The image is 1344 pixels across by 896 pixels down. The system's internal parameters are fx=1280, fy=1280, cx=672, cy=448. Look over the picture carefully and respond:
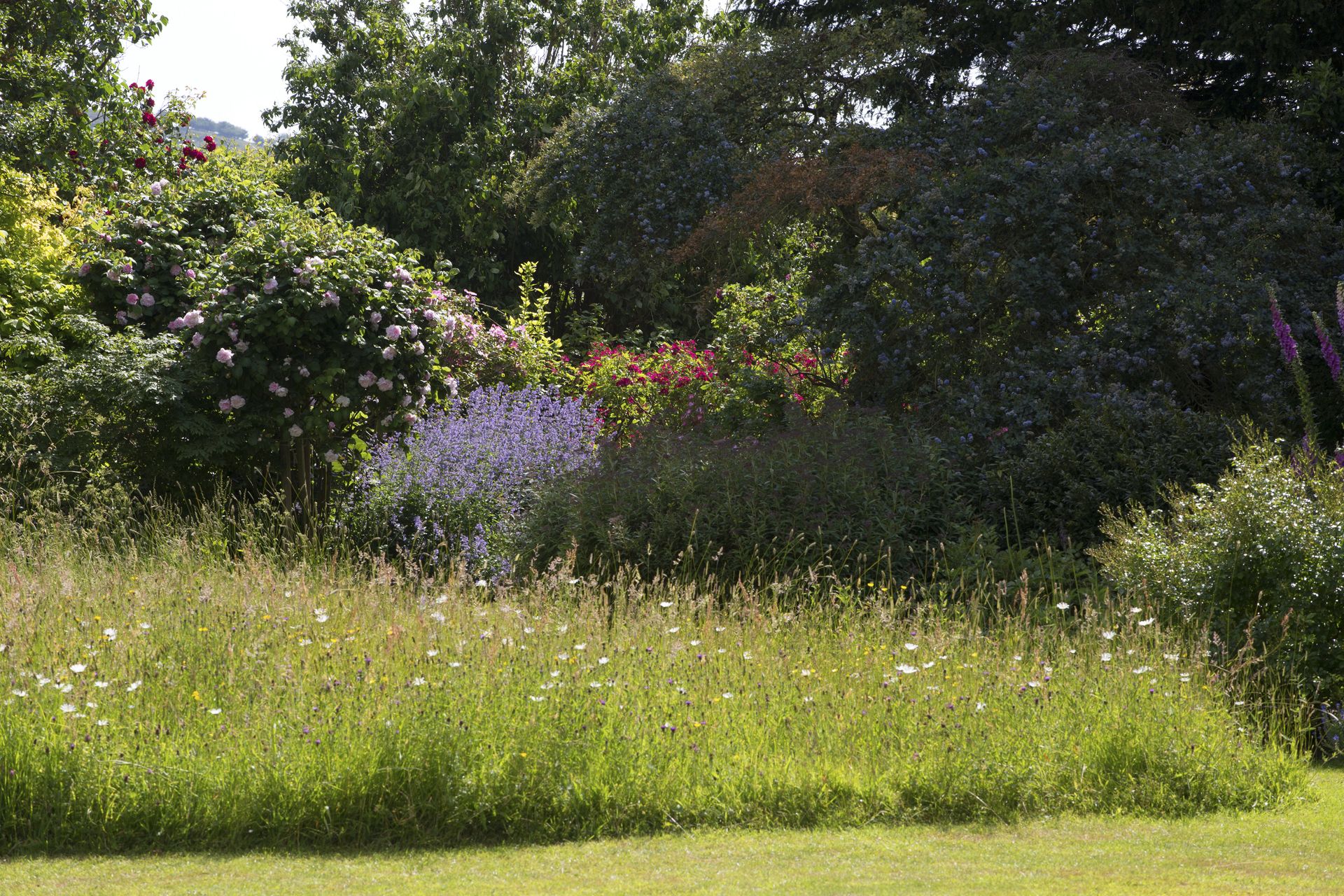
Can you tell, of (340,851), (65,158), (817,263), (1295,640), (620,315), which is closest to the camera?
(340,851)

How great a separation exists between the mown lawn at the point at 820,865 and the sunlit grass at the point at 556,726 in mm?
167

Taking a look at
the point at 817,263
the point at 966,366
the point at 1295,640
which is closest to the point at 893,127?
the point at 817,263

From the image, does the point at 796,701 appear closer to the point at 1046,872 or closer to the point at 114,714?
the point at 1046,872

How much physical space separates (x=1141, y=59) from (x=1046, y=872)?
943 centimetres

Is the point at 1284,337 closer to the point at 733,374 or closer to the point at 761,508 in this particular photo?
the point at 761,508

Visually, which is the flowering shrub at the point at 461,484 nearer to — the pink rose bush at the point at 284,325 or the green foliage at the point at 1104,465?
the pink rose bush at the point at 284,325

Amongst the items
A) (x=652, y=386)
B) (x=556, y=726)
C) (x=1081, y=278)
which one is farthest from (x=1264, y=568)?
(x=652, y=386)

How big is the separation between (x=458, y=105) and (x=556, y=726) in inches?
610

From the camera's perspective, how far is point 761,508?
7.29 meters

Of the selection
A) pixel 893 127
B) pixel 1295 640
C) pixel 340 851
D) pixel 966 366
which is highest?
pixel 893 127

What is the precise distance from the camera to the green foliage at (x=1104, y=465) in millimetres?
7535

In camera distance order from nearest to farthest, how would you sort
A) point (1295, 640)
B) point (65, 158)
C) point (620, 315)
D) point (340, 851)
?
1. point (340, 851)
2. point (1295, 640)
3. point (65, 158)
4. point (620, 315)

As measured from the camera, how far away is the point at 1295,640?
5184 millimetres

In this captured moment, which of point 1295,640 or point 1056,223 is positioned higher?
point 1056,223
